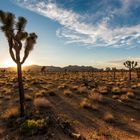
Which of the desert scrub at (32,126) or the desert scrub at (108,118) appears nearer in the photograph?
the desert scrub at (32,126)

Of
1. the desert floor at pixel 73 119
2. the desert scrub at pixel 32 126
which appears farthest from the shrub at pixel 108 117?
the desert scrub at pixel 32 126

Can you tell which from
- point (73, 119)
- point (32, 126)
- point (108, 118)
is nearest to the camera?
point (32, 126)

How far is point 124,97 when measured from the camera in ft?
62.3

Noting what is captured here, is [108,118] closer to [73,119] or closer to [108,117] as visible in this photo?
[108,117]

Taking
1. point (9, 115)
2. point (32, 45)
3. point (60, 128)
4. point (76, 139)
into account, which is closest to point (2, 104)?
point (9, 115)

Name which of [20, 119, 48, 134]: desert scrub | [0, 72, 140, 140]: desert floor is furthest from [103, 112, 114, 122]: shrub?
[20, 119, 48, 134]: desert scrub

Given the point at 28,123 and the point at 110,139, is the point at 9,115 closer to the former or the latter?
the point at 28,123

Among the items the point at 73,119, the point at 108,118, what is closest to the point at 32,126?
the point at 73,119

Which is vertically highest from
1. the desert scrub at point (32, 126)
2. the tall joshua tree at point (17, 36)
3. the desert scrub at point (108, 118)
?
the tall joshua tree at point (17, 36)

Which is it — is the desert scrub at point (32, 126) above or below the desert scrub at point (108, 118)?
above

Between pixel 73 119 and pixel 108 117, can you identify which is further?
pixel 108 117

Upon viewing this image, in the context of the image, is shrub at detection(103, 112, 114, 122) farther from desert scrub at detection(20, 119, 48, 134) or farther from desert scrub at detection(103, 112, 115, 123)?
desert scrub at detection(20, 119, 48, 134)

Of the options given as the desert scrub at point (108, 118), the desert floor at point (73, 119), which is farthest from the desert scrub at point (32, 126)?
the desert scrub at point (108, 118)

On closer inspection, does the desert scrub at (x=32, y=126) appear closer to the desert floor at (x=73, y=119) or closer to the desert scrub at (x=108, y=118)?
the desert floor at (x=73, y=119)
